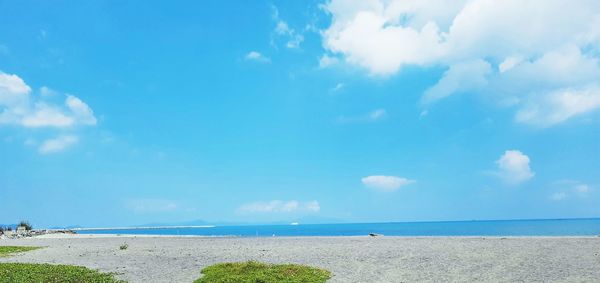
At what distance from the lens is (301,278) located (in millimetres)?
22469

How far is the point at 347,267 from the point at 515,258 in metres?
12.8

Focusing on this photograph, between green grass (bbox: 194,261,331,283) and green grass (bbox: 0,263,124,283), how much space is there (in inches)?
212

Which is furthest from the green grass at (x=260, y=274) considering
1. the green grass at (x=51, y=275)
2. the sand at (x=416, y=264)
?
the green grass at (x=51, y=275)

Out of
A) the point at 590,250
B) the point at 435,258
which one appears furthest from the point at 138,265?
the point at 590,250

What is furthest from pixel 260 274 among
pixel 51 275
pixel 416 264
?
pixel 51 275

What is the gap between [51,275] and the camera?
78.8 ft

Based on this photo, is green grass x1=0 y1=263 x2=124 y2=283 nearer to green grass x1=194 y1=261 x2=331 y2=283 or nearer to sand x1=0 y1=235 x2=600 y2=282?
sand x1=0 y1=235 x2=600 y2=282

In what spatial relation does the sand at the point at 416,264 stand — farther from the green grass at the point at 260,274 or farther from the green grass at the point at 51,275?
the green grass at the point at 51,275

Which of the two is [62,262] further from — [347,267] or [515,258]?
[515,258]

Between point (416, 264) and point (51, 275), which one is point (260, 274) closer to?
point (416, 264)

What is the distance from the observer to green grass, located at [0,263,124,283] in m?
22.7

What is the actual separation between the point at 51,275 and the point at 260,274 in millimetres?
11656

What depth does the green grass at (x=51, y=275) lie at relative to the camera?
22.7m

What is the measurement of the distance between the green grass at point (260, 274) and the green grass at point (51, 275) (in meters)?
5.39
